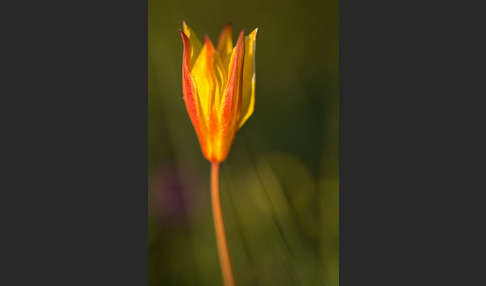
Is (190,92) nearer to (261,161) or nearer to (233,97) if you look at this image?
(233,97)

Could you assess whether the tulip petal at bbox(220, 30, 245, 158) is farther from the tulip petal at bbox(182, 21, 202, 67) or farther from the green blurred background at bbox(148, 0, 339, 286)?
the green blurred background at bbox(148, 0, 339, 286)

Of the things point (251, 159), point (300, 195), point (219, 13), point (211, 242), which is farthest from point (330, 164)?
point (219, 13)

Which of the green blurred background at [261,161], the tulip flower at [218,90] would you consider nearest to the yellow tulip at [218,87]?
the tulip flower at [218,90]

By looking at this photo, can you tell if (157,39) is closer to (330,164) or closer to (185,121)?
(185,121)

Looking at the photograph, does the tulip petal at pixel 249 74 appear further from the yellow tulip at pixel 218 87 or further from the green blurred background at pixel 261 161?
the green blurred background at pixel 261 161

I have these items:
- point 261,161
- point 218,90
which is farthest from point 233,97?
point 261,161

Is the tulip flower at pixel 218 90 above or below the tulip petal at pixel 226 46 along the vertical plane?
below
